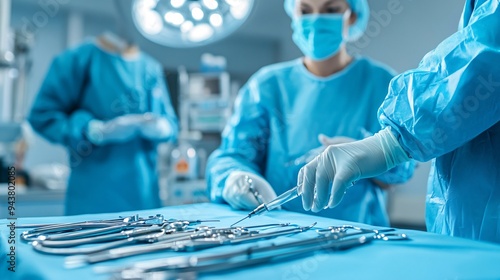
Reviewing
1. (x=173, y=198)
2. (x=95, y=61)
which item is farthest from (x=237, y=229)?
(x=173, y=198)

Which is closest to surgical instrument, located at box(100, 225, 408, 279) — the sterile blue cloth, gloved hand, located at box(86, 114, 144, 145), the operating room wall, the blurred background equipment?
the sterile blue cloth

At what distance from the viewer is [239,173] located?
4.38ft

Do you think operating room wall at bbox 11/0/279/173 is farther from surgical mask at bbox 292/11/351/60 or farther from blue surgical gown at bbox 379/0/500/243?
blue surgical gown at bbox 379/0/500/243

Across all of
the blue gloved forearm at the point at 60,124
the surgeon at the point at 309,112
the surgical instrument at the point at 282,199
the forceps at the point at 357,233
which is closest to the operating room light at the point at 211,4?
the surgeon at the point at 309,112

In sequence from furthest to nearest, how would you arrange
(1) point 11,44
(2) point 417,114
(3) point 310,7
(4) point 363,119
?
(1) point 11,44 → (3) point 310,7 → (4) point 363,119 → (2) point 417,114

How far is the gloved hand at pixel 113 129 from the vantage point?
2.12 m

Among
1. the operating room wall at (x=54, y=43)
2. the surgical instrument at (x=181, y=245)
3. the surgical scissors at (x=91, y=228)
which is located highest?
the operating room wall at (x=54, y=43)

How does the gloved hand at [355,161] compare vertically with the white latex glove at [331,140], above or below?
below

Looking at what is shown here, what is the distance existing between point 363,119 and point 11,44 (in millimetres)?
2567

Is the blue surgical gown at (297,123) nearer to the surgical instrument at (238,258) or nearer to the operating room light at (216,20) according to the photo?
the operating room light at (216,20)

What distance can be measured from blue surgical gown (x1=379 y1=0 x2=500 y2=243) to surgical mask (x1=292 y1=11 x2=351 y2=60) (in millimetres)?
604

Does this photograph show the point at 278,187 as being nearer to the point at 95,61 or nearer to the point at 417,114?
the point at 417,114

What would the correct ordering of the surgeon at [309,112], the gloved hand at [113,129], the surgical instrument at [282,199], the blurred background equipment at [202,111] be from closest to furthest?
1. the surgical instrument at [282,199]
2. the surgeon at [309,112]
3. the gloved hand at [113,129]
4. the blurred background equipment at [202,111]

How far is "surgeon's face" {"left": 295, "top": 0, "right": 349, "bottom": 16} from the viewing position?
157 cm
